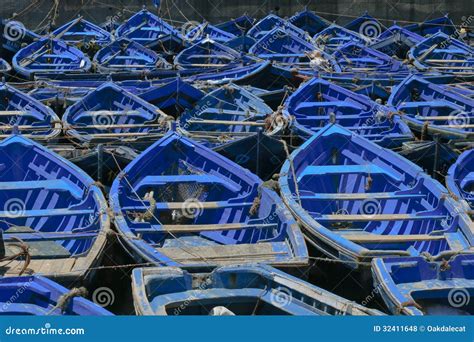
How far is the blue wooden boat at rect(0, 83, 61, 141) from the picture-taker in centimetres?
1302

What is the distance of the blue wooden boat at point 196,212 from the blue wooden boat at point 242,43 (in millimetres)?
9565

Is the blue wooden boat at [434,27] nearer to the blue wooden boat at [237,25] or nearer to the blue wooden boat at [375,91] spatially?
the blue wooden boat at [237,25]

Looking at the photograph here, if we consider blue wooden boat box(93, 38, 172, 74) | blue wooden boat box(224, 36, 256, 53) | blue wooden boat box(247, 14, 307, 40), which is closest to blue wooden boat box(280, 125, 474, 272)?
blue wooden boat box(93, 38, 172, 74)

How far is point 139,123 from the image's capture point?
13977mm

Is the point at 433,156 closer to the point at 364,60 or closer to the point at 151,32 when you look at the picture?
Result: the point at 364,60

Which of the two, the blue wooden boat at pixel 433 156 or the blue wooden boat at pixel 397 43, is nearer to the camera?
the blue wooden boat at pixel 433 156

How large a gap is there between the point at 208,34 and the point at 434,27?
7.20 metres

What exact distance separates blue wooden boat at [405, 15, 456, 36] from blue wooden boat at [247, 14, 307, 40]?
4.04 m

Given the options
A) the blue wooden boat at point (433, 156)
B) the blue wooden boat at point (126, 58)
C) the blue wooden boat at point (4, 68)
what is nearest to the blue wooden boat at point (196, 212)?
the blue wooden boat at point (433, 156)

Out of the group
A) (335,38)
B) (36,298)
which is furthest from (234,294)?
(335,38)

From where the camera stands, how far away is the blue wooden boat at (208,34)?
21656 millimetres

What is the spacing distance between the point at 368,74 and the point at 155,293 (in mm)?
10696

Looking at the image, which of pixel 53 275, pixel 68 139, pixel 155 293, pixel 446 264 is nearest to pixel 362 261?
pixel 446 264

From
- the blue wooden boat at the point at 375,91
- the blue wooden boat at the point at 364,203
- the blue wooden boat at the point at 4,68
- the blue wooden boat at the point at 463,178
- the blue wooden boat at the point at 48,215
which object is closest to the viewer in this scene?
the blue wooden boat at the point at 48,215
